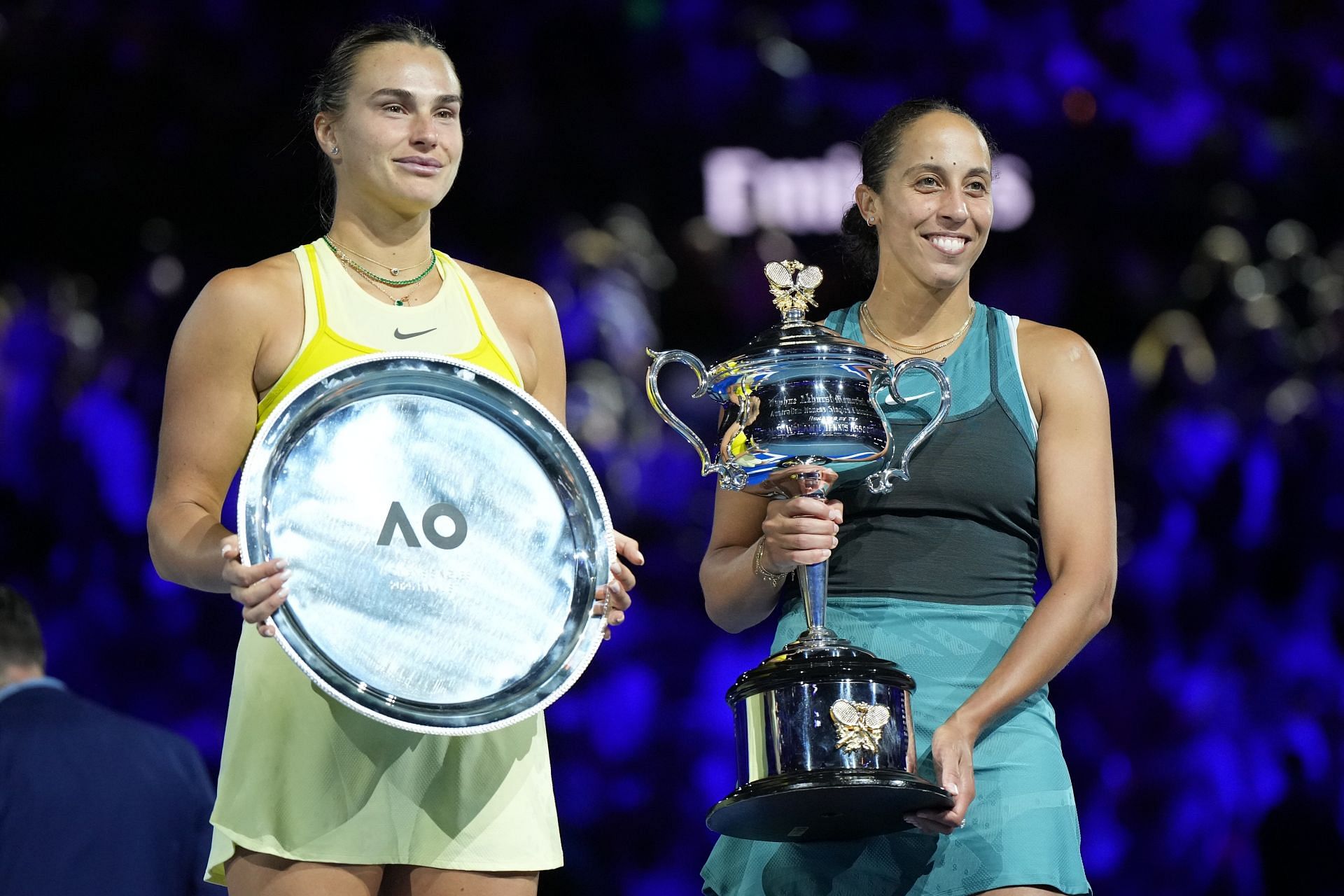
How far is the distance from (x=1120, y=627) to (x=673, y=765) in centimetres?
106

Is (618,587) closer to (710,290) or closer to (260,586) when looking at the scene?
(260,586)

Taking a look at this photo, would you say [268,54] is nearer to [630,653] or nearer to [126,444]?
[126,444]

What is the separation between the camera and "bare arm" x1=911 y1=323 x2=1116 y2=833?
172cm

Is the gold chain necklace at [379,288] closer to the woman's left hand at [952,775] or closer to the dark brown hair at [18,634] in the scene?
the woman's left hand at [952,775]

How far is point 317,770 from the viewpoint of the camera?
5.24 feet

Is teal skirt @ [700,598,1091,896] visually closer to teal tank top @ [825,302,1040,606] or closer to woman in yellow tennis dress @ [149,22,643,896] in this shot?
teal tank top @ [825,302,1040,606]

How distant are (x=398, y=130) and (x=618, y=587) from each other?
53cm

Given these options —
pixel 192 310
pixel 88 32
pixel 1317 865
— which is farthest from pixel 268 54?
pixel 1317 865

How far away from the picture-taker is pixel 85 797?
8.86ft

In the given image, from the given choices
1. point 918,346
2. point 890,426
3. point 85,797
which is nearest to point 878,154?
point 918,346

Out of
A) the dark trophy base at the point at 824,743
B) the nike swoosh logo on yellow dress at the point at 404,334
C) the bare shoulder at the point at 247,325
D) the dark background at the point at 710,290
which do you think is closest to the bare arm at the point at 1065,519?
the dark trophy base at the point at 824,743

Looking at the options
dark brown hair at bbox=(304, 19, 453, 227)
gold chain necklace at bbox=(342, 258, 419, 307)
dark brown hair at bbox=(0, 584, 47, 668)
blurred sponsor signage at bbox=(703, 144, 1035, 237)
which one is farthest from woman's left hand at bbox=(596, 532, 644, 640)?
blurred sponsor signage at bbox=(703, 144, 1035, 237)

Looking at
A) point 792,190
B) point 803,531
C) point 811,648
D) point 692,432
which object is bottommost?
point 811,648

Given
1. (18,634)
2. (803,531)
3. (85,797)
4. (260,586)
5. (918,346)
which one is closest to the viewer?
(260,586)
